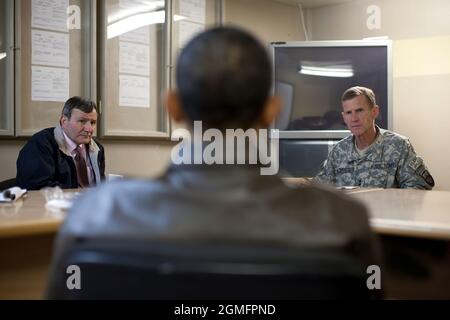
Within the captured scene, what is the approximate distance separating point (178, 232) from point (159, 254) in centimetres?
4

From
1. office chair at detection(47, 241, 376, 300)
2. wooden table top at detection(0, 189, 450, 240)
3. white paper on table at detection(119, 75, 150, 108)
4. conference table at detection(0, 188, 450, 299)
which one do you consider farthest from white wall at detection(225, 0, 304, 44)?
office chair at detection(47, 241, 376, 300)

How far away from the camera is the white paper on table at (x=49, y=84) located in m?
3.31

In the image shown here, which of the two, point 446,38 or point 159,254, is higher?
point 446,38

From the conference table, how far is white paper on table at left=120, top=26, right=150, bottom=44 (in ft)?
7.45

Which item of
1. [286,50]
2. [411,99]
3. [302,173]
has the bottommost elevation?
[302,173]

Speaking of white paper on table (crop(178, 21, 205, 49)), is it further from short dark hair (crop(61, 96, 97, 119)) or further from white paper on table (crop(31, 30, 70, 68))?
short dark hair (crop(61, 96, 97, 119))

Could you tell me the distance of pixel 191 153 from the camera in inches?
33.6

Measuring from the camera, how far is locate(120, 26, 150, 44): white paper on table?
3768mm

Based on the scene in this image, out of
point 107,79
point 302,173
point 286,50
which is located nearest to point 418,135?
point 302,173

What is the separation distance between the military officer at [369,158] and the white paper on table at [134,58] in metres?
1.61

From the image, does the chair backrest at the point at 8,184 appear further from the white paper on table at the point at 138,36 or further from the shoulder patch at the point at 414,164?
the shoulder patch at the point at 414,164

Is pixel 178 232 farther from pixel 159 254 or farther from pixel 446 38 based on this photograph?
pixel 446 38

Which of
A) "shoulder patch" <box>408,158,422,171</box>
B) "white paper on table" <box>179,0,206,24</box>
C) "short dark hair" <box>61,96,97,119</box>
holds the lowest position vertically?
"shoulder patch" <box>408,158,422,171</box>
